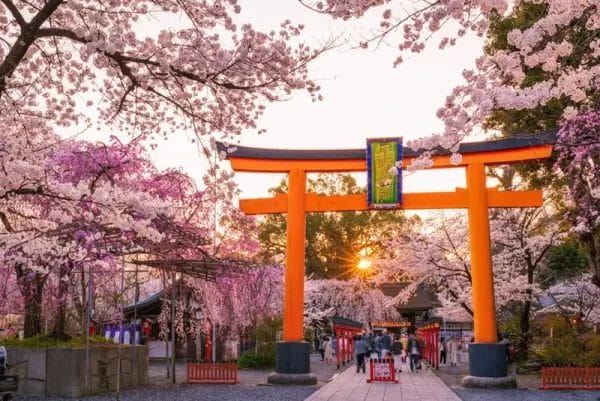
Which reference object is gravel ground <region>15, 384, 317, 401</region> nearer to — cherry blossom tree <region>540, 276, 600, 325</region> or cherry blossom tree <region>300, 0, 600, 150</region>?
cherry blossom tree <region>300, 0, 600, 150</region>

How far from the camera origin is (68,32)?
7516mm

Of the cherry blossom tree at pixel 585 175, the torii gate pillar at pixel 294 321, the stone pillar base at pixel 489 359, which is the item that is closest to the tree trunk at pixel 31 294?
the torii gate pillar at pixel 294 321

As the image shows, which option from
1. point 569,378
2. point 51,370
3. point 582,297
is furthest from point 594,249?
point 51,370

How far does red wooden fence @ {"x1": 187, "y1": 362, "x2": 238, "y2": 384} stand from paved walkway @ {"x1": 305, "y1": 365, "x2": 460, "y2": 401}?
9.43ft

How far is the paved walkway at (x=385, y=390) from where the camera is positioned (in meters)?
14.1

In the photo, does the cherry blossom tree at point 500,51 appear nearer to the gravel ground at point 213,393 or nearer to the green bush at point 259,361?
the gravel ground at point 213,393

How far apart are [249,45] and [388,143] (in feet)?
33.8

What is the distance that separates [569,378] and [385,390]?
494 cm

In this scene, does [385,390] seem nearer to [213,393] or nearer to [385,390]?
[385,390]

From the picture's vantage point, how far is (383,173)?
17.4m

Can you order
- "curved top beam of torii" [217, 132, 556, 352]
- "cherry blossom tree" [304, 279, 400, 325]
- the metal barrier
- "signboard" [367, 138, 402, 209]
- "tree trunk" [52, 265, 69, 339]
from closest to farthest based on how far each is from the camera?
"tree trunk" [52, 265, 69, 339] < "curved top beam of torii" [217, 132, 556, 352] < "signboard" [367, 138, 402, 209] < the metal barrier < "cherry blossom tree" [304, 279, 400, 325]

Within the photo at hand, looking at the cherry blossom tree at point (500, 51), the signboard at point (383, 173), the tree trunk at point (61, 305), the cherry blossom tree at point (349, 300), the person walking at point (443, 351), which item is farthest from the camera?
the cherry blossom tree at point (349, 300)

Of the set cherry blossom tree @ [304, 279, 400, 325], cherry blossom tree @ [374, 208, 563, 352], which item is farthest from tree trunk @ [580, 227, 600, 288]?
cherry blossom tree @ [304, 279, 400, 325]

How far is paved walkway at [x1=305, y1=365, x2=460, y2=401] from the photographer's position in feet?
46.3
